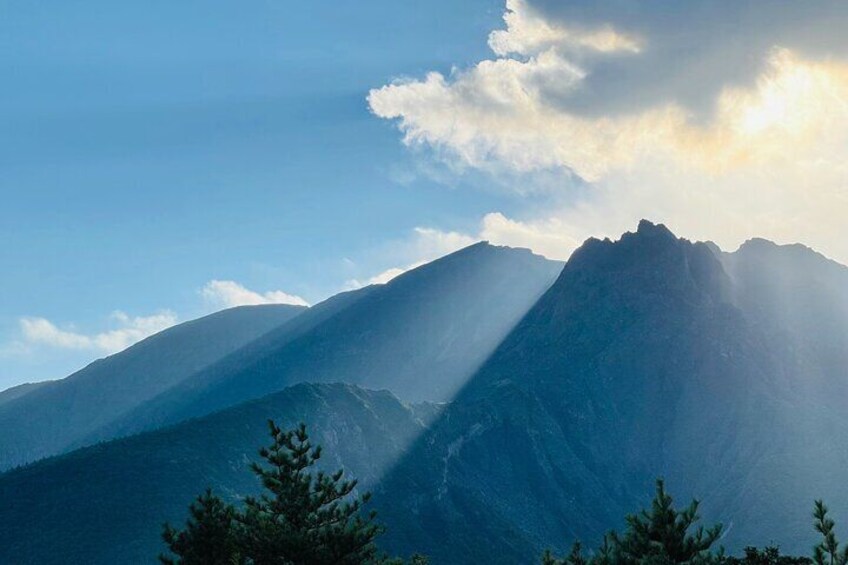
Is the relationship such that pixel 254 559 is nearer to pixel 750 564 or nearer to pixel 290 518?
pixel 290 518

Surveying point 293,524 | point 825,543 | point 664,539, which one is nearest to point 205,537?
point 293,524

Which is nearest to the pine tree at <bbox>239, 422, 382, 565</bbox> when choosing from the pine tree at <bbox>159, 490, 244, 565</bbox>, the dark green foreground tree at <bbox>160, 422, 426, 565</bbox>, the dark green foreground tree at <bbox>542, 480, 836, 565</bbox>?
the dark green foreground tree at <bbox>160, 422, 426, 565</bbox>

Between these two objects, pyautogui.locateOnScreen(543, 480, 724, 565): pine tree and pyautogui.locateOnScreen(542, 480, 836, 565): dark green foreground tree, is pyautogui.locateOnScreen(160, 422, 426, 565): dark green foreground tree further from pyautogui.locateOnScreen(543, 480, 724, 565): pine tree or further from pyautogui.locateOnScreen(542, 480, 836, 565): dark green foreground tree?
pyautogui.locateOnScreen(543, 480, 724, 565): pine tree

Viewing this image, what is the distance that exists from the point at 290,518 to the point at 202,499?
7.39m

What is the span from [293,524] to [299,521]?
35 cm

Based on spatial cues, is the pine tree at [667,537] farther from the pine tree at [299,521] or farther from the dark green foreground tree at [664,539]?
the pine tree at [299,521]

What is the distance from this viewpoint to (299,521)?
45094mm

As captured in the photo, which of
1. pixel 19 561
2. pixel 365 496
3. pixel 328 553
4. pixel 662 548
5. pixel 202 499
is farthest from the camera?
pixel 19 561

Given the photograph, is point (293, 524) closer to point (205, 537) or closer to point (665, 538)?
point (205, 537)

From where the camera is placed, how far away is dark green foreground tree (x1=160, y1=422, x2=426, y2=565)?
4347 cm

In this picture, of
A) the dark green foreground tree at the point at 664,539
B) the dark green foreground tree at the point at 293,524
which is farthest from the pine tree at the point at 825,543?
the dark green foreground tree at the point at 293,524

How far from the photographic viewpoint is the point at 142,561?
19412 centimetres

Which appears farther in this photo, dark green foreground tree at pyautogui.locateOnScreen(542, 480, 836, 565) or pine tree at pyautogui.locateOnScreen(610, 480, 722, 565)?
pine tree at pyautogui.locateOnScreen(610, 480, 722, 565)

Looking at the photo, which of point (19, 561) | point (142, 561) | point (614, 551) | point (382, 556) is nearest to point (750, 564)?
point (614, 551)
